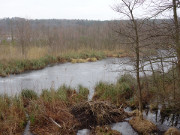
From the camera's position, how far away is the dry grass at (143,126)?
4.48 metres

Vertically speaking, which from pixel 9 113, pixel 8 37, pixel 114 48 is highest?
pixel 8 37

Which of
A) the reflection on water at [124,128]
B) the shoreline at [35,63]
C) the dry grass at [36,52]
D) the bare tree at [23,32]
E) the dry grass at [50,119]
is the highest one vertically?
the bare tree at [23,32]

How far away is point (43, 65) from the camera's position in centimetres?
1329

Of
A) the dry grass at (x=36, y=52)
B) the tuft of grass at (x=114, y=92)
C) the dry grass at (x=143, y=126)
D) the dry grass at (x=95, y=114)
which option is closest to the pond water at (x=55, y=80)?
the tuft of grass at (x=114, y=92)

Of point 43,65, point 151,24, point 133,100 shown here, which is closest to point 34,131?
point 133,100

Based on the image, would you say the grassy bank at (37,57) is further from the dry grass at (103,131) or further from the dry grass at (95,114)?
the dry grass at (103,131)

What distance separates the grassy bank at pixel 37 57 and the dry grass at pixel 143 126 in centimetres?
575

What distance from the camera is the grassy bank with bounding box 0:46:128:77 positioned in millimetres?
11877

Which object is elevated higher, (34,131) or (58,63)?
(58,63)

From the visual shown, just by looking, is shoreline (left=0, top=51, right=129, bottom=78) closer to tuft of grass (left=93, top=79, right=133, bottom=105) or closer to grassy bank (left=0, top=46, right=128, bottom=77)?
grassy bank (left=0, top=46, right=128, bottom=77)

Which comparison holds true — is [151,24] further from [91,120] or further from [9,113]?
[9,113]

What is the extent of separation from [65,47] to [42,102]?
41.1ft

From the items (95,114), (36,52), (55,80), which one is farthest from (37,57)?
(95,114)

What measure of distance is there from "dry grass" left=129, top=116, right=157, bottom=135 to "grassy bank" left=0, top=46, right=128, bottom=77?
575 cm
